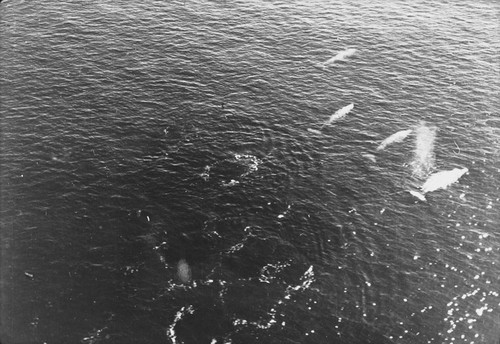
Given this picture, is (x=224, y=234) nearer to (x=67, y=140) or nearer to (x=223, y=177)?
(x=223, y=177)

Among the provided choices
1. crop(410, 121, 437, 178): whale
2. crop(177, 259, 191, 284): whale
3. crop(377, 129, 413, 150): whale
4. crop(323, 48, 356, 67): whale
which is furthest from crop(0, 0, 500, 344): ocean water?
crop(377, 129, 413, 150): whale

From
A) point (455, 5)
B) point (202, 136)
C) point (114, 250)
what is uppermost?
point (455, 5)

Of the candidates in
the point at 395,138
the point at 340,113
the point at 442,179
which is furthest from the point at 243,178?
the point at 442,179

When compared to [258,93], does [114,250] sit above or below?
below

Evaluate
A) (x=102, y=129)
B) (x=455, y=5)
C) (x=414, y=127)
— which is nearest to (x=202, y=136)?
(x=102, y=129)

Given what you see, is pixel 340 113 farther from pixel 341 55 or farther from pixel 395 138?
pixel 341 55

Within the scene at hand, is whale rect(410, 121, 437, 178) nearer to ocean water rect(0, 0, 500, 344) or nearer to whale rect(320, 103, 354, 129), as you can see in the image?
ocean water rect(0, 0, 500, 344)

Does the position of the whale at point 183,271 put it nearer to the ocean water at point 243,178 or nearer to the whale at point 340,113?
the ocean water at point 243,178
